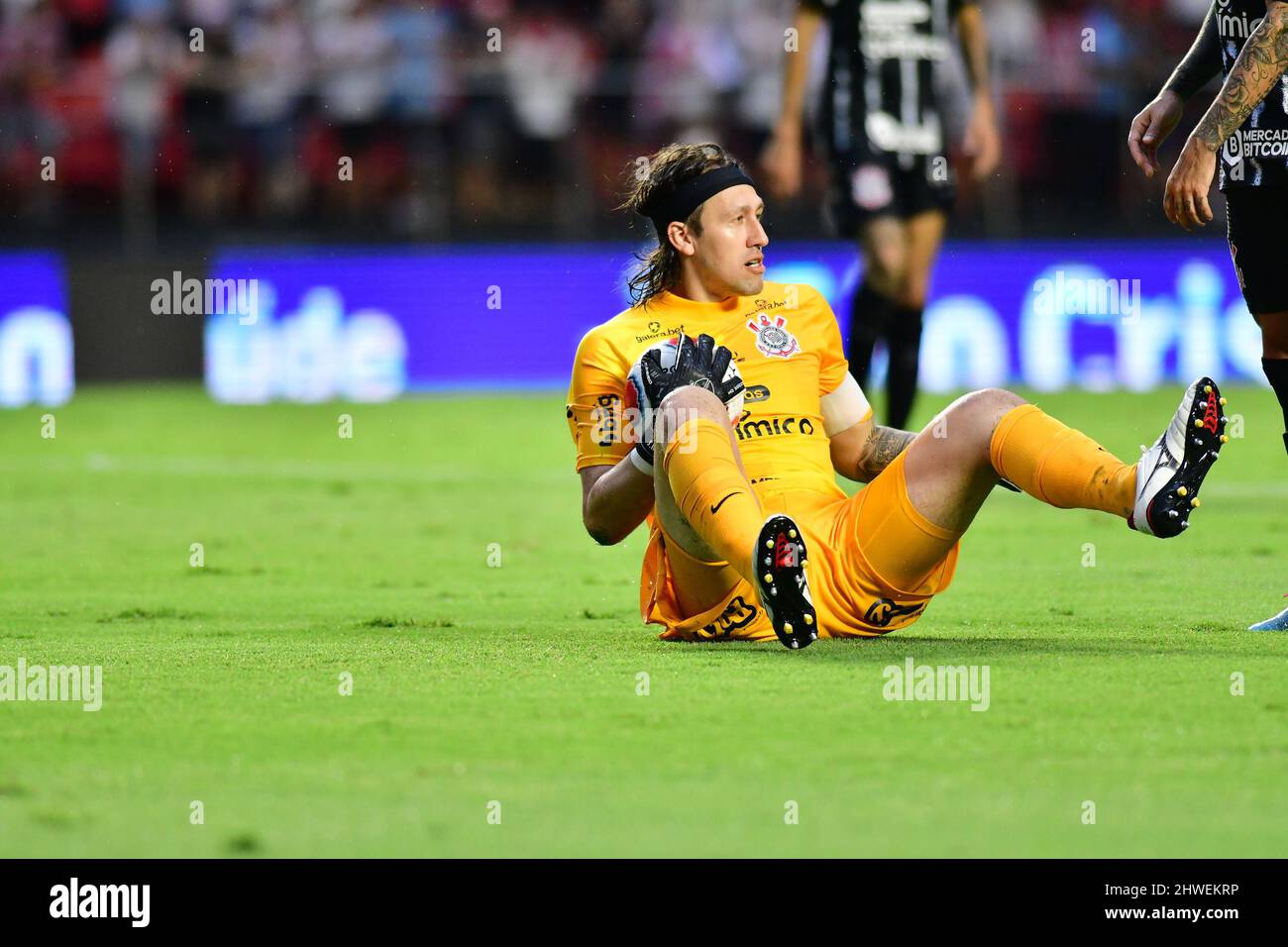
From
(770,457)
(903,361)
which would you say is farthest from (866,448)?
(903,361)

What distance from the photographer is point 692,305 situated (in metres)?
5.75

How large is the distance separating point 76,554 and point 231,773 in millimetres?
4880

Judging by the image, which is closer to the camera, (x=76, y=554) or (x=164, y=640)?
(x=164, y=640)

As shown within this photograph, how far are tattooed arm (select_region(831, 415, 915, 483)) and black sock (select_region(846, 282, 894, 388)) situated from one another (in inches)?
139

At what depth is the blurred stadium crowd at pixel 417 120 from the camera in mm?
16984

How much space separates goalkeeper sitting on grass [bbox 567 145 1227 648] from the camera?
4.84m

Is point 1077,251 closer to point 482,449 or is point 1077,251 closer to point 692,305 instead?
point 482,449

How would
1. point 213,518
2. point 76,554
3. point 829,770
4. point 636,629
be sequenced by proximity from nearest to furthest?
1. point 829,770
2. point 636,629
3. point 76,554
4. point 213,518

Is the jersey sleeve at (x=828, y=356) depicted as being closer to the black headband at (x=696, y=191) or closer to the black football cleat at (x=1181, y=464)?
the black headband at (x=696, y=191)

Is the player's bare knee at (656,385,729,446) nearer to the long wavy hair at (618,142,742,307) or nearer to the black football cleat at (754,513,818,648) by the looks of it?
the black football cleat at (754,513,818,648)

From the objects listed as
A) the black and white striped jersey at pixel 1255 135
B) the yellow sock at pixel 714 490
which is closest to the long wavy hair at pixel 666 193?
the yellow sock at pixel 714 490

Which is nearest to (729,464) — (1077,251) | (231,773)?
(231,773)

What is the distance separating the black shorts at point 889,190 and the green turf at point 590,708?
5.23 ft
